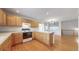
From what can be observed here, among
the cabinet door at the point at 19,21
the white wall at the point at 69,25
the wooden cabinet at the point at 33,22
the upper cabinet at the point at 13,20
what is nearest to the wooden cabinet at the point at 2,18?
the upper cabinet at the point at 13,20

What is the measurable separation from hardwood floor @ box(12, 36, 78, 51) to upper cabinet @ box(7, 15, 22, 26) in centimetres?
34

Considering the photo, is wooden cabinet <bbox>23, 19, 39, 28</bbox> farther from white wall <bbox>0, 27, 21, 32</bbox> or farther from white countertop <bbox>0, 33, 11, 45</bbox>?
white countertop <bbox>0, 33, 11, 45</bbox>

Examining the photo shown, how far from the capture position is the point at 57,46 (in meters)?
1.37

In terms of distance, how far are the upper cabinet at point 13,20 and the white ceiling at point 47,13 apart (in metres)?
0.08

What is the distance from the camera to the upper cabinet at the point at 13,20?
1.39 metres

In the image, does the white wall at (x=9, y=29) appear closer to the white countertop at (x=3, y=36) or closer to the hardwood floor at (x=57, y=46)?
the white countertop at (x=3, y=36)

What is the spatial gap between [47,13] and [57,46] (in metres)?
0.52

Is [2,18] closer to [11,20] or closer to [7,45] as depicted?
[11,20]

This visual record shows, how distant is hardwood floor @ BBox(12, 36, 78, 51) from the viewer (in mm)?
1351

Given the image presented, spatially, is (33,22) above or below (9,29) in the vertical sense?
above

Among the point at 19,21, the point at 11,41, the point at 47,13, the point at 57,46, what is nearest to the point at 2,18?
the point at 19,21

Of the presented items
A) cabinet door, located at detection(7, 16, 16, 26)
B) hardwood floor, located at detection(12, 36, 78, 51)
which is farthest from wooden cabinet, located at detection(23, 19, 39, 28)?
hardwood floor, located at detection(12, 36, 78, 51)
